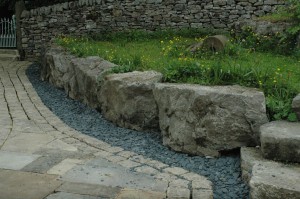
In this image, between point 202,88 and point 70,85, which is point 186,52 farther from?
point 202,88

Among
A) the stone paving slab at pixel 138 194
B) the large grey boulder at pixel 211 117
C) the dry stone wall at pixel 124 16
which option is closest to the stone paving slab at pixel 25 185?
the stone paving slab at pixel 138 194

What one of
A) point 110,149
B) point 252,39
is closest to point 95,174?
point 110,149

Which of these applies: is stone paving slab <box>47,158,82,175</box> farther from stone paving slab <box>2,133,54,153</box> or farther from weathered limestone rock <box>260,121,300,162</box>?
weathered limestone rock <box>260,121,300,162</box>

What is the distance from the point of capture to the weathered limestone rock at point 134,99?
217 inches

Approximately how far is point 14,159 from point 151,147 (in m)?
1.70

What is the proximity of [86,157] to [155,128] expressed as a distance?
1398 millimetres

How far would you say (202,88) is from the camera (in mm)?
4777

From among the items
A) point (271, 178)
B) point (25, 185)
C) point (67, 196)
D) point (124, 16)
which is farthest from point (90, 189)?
point (124, 16)

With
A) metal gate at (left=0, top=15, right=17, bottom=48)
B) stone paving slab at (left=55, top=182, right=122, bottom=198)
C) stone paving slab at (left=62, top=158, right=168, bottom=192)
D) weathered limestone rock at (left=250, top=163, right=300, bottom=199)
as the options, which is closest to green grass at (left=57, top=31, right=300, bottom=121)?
weathered limestone rock at (left=250, top=163, right=300, bottom=199)

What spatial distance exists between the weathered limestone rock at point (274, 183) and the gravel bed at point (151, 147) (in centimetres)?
43

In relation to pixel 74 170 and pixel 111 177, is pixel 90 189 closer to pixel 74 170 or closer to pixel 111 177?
pixel 111 177

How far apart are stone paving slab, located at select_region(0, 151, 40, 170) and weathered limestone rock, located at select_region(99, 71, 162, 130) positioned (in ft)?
5.37

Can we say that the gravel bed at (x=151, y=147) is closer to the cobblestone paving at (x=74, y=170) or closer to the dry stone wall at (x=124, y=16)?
the cobblestone paving at (x=74, y=170)

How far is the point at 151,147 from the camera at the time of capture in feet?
16.5
